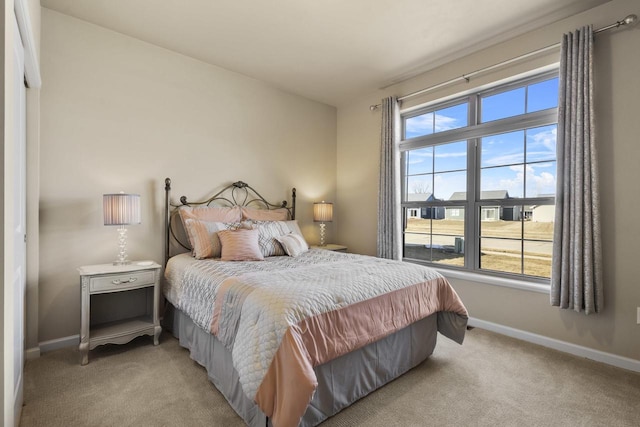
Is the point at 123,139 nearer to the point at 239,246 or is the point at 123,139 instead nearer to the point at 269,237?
the point at 239,246

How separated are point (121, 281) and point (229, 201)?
144 centimetres

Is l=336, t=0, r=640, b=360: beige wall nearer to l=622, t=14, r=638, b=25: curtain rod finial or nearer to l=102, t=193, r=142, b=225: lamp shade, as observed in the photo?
l=622, t=14, r=638, b=25: curtain rod finial

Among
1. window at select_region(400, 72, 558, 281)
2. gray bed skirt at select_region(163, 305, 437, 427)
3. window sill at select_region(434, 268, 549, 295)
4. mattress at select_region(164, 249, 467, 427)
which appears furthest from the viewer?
window at select_region(400, 72, 558, 281)

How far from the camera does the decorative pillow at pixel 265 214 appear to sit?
11.5 feet

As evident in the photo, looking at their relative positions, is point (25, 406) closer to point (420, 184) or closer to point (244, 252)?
point (244, 252)

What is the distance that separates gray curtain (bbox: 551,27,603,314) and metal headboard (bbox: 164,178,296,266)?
2877 millimetres

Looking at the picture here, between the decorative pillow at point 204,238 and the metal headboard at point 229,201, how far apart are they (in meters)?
0.36

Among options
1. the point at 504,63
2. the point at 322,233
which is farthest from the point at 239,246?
the point at 504,63

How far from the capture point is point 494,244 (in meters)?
3.20

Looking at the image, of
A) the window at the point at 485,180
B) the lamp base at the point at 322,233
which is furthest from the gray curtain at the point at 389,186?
the lamp base at the point at 322,233

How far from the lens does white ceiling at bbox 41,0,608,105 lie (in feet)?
8.16

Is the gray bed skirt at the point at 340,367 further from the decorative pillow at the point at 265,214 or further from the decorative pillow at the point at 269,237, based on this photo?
the decorative pillow at the point at 265,214

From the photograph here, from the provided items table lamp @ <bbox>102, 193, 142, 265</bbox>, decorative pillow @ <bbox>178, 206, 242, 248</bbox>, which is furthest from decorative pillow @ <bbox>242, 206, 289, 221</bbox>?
table lamp @ <bbox>102, 193, 142, 265</bbox>

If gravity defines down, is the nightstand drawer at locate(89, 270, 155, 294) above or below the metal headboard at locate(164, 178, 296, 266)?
below
